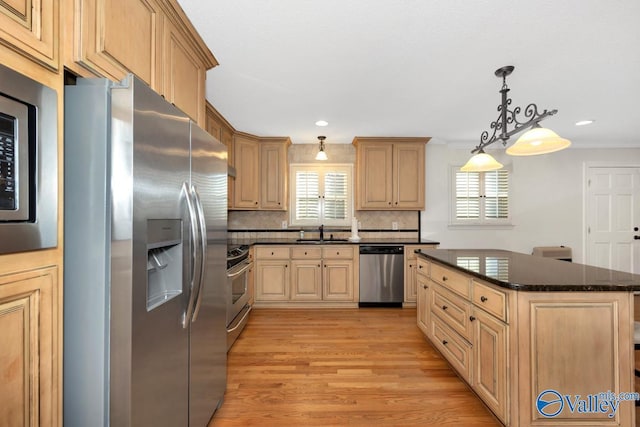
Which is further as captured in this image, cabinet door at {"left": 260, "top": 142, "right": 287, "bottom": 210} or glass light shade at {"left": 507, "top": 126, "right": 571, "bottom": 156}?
cabinet door at {"left": 260, "top": 142, "right": 287, "bottom": 210}

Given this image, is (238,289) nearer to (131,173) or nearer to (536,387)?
(131,173)

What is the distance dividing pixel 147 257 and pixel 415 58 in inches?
83.6

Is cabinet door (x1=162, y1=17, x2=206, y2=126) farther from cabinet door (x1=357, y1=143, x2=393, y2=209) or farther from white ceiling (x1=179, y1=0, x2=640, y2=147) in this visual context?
cabinet door (x1=357, y1=143, x2=393, y2=209)

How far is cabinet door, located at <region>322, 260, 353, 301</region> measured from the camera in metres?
3.87

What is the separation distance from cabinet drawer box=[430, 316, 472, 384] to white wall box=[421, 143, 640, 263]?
7.45ft

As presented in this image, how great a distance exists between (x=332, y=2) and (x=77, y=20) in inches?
45.3

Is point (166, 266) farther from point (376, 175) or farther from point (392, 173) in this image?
point (392, 173)

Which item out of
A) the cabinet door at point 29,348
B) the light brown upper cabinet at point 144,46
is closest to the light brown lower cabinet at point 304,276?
the light brown upper cabinet at point 144,46

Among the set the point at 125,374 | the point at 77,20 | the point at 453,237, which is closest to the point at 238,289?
the point at 125,374

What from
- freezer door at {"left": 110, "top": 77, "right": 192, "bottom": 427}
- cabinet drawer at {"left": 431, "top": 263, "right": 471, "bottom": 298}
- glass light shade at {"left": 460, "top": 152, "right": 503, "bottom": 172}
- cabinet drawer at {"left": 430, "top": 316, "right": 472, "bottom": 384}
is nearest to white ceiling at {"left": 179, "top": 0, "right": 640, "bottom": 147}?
glass light shade at {"left": 460, "top": 152, "right": 503, "bottom": 172}

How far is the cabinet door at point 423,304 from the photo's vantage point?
2667 millimetres

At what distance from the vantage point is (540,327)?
59.1 inches

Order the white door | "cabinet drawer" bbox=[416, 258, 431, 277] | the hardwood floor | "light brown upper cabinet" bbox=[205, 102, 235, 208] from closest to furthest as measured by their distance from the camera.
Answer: the hardwood floor, "cabinet drawer" bbox=[416, 258, 431, 277], "light brown upper cabinet" bbox=[205, 102, 235, 208], the white door

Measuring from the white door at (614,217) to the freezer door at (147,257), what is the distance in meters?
5.80
